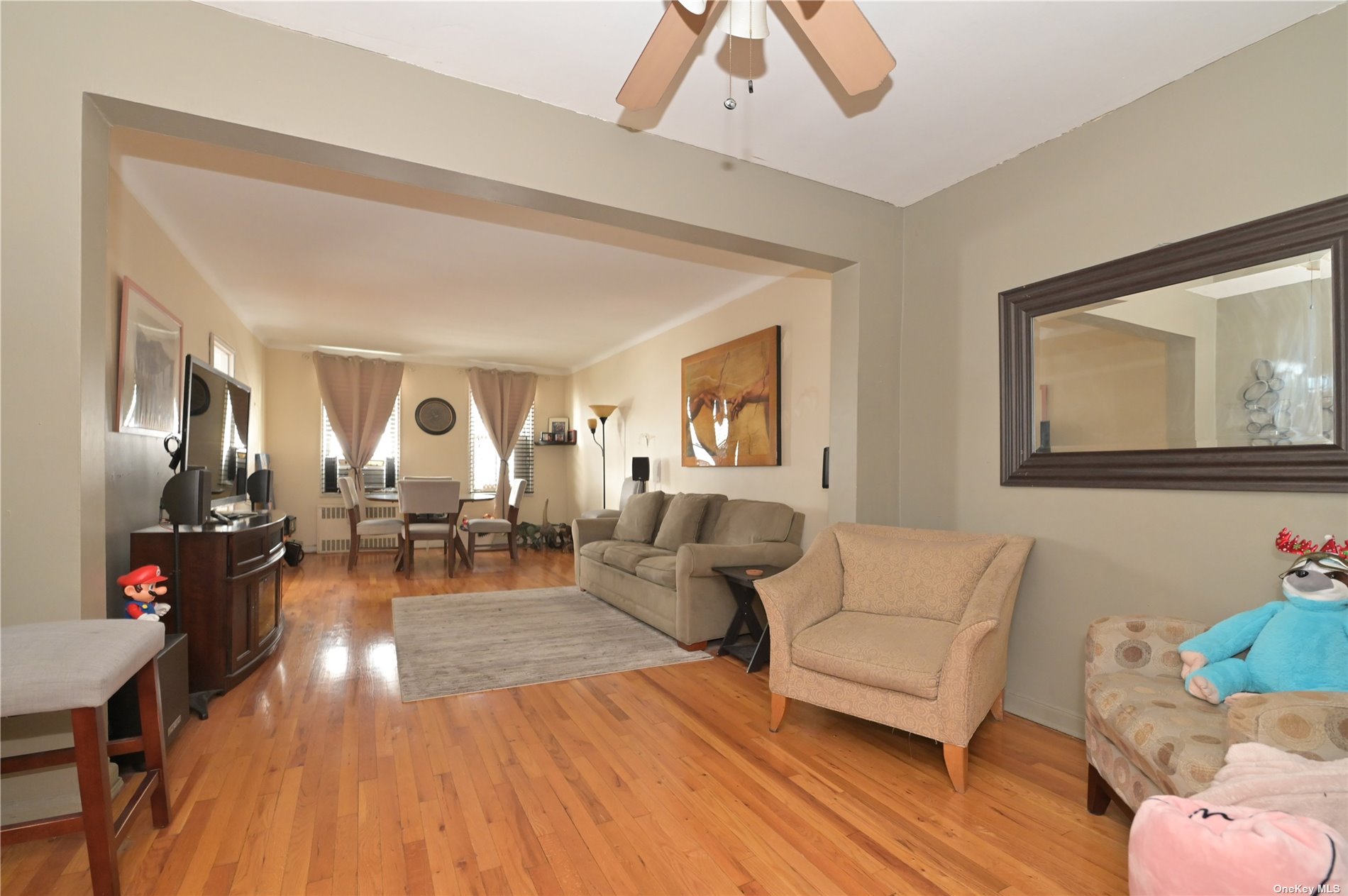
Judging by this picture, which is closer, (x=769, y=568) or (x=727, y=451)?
(x=769, y=568)

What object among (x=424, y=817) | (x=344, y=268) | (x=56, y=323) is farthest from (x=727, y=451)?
(x=56, y=323)

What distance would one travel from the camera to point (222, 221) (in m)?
3.92

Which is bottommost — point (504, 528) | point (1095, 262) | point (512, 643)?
point (512, 643)

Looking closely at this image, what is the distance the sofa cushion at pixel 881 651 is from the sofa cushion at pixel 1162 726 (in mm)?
500

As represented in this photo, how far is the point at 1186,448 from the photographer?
2387mm

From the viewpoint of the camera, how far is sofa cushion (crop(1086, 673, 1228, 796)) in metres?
1.54

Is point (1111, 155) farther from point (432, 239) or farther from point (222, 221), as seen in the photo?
point (222, 221)

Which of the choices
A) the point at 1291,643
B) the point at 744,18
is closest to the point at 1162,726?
the point at 1291,643

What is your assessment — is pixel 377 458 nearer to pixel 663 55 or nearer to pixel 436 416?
pixel 436 416

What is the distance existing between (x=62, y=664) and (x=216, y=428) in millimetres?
3460

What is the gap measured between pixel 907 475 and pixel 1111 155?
66.8 inches

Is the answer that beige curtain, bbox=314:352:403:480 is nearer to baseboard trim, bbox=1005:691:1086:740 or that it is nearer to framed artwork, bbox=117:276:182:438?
framed artwork, bbox=117:276:182:438

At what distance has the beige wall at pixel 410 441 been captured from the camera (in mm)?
7816

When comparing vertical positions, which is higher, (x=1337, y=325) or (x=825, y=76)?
(x=825, y=76)
